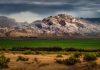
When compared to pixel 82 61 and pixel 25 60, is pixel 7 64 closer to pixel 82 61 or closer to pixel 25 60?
pixel 25 60

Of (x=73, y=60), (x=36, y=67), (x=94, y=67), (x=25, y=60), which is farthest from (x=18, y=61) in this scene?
(x=94, y=67)

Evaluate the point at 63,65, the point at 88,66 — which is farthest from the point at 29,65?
the point at 88,66

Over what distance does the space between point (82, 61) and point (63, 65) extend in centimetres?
237

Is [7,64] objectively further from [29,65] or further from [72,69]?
[72,69]

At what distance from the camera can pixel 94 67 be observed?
3038 centimetres

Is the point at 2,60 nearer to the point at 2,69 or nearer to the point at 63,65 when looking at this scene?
the point at 2,69

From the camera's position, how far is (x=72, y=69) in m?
30.7

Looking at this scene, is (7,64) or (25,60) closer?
(7,64)

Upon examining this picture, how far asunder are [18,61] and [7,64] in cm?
223

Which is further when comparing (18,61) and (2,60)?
(18,61)

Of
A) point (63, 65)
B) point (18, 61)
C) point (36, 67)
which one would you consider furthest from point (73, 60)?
point (18, 61)

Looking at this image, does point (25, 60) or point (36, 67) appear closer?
point (36, 67)

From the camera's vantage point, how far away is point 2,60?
31.9m

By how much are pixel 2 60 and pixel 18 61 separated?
262cm
